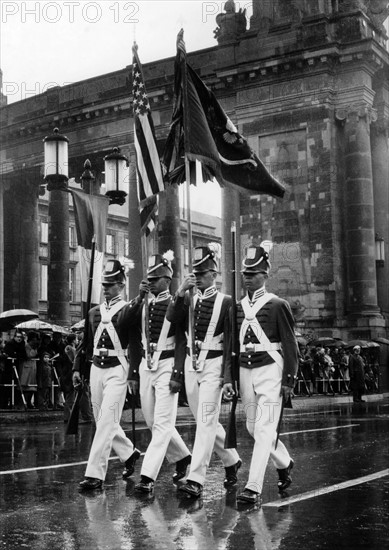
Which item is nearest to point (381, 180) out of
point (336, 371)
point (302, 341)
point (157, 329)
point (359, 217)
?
point (359, 217)

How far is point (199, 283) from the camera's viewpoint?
923 cm

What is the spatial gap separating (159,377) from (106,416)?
2.18 ft

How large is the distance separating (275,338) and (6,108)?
4233cm

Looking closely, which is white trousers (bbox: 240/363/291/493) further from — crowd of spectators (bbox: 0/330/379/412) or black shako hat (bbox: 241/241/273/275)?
crowd of spectators (bbox: 0/330/379/412)

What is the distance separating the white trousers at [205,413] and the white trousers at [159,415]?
222mm

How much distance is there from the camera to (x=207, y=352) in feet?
29.7

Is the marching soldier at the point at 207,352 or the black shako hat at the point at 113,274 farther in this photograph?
the black shako hat at the point at 113,274

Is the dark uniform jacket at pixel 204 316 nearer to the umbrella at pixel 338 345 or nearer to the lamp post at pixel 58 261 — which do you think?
the umbrella at pixel 338 345

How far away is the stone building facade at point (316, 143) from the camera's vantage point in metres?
36.0

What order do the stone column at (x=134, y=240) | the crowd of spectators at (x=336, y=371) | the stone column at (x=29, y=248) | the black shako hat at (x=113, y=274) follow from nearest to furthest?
the black shako hat at (x=113, y=274)
the crowd of spectators at (x=336, y=371)
the stone column at (x=134, y=240)
the stone column at (x=29, y=248)

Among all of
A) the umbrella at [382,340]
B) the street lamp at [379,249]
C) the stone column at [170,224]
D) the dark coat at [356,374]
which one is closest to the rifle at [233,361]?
the dark coat at [356,374]

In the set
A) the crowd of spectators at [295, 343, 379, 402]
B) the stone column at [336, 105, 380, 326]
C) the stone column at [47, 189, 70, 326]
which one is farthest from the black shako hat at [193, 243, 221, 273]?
the stone column at [47, 189, 70, 326]

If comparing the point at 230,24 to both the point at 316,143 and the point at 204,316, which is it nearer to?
the point at 316,143

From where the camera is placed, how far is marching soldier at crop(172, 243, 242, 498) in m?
8.78
